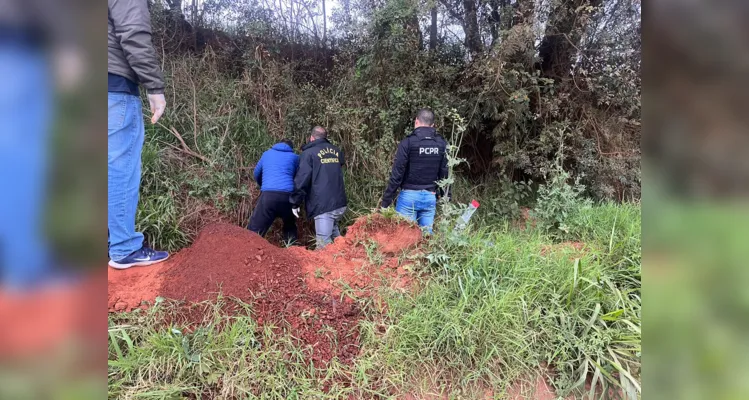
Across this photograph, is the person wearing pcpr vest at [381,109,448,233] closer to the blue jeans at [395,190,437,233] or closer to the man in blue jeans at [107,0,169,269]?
the blue jeans at [395,190,437,233]

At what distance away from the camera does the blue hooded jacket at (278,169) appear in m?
4.82

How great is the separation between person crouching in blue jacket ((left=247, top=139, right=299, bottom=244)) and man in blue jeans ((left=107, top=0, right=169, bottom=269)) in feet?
6.32

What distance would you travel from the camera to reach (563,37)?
577cm

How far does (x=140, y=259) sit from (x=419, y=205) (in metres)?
3.07

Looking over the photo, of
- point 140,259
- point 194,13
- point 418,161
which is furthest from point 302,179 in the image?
point 194,13

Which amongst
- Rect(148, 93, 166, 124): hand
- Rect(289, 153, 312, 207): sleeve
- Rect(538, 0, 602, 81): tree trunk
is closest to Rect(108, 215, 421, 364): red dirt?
Rect(148, 93, 166, 124): hand

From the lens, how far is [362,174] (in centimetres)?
596

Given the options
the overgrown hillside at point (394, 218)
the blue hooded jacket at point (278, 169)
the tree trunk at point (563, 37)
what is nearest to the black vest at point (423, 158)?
the overgrown hillside at point (394, 218)

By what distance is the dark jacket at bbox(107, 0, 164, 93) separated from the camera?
2.23 meters

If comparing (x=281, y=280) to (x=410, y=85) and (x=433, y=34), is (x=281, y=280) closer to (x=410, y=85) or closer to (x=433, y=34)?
(x=410, y=85)

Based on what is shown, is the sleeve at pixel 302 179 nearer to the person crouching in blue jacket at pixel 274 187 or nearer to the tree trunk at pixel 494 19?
the person crouching in blue jacket at pixel 274 187

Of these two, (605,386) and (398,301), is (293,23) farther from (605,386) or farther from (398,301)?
(605,386)
